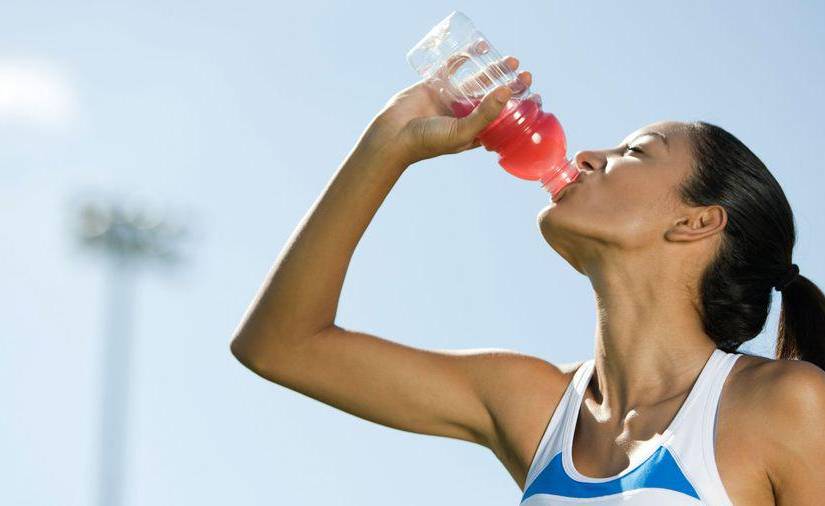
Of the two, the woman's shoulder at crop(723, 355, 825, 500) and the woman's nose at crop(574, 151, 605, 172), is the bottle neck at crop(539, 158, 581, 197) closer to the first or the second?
the woman's nose at crop(574, 151, 605, 172)

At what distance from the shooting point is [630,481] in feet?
8.93

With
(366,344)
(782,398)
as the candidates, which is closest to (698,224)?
(782,398)

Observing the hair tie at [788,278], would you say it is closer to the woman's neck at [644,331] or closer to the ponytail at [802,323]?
the ponytail at [802,323]

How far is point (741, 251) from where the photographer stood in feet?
10.3

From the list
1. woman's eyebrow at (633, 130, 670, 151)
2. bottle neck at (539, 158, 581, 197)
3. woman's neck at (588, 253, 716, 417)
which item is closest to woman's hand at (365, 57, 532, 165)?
bottle neck at (539, 158, 581, 197)

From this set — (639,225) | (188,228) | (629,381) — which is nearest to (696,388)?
(629,381)

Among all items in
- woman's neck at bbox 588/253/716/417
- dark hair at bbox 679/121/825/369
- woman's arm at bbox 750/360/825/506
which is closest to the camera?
woman's arm at bbox 750/360/825/506

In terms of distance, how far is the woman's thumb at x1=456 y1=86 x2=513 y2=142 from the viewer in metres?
2.89

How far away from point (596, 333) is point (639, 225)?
1.11ft

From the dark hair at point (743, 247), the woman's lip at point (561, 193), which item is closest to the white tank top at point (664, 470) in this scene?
the dark hair at point (743, 247)

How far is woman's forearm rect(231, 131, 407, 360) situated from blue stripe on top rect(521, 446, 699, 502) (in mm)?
741

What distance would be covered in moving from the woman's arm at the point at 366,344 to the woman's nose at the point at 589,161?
0.29 meters

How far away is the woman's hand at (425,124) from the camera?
2939 millimetres

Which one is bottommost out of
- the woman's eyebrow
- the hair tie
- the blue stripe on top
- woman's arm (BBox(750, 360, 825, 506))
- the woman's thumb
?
the blue stripe on top
